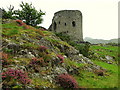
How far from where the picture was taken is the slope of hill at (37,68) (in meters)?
13.3

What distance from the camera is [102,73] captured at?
67.5ft

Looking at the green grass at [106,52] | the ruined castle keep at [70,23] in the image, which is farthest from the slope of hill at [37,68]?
the ruined castle keep at [70,23]

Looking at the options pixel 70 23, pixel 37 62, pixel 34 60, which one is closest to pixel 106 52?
pixel 70 23

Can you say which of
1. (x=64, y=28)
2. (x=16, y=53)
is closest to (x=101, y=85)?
(x=16, y=53)

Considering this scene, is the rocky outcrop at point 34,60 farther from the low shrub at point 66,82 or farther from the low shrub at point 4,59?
the low shrub at point 66,82

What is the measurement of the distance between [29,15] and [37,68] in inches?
1132

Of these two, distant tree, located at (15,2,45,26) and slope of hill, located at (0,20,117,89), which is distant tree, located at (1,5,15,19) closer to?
distant tree, located at (15,2,45,26)

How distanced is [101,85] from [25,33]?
44.5 ft

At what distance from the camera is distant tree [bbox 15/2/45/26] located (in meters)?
41.6

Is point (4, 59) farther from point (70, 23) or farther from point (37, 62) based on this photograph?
point (70, 23)

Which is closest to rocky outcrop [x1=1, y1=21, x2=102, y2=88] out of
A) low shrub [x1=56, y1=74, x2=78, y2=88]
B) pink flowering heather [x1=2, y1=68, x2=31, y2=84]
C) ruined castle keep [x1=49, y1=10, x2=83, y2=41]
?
pink flowering heather [x1=2, y1=68, x2=31, y2=84]

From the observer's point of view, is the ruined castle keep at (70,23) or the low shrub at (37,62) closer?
the low shrub at (37,62)

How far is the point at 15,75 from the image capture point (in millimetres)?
12945

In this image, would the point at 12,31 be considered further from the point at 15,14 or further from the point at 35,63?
the point at 15,14
